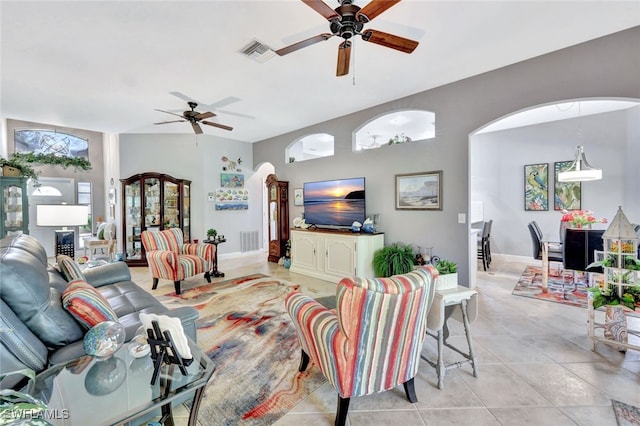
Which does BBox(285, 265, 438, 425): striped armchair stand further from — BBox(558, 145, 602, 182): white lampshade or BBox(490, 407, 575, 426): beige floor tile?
BBox(558, 145, 602, 182): white lampshade

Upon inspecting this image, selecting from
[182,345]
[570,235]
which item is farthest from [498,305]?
[182,345]

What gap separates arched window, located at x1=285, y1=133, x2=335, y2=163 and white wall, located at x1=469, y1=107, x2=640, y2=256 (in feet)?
11.0

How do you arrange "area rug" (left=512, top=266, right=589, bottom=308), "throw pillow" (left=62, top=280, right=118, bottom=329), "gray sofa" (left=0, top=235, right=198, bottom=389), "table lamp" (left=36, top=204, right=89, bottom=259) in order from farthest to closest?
"area rug" (left=512, top=266, right=589, bottom=308) → "table lamp" (left=36, top=204, right=89, bottom=259) → "throw pillow" (left=62, top=280, right=118, bottom=329) → "gray sofa" (left=0, top=235, right=198, bottom=389)

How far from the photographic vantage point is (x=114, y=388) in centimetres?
121

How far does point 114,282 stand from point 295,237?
115 inches

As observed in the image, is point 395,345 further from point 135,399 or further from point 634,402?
point 634,402

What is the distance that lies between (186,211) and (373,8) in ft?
18.6

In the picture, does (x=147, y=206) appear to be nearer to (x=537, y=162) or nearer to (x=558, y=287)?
(x=558, y=287)

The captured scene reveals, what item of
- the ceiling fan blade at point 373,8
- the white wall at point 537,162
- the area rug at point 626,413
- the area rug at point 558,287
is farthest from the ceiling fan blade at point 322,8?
the area rug at point 558,287

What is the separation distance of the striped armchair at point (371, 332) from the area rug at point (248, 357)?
1.48ft

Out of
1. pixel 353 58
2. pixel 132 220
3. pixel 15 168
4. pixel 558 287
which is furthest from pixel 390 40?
pixel 15 168

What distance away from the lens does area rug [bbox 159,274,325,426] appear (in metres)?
1.75

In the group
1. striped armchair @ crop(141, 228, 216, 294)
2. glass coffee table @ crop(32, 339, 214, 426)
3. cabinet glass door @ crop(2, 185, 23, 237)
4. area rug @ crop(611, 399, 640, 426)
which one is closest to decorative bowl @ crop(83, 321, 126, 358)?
glass coffee table @ crop(32, 339, 214, 426)

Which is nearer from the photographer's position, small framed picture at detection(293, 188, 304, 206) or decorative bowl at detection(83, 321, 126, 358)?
decorative bowl at detection(83, 321, 126, 358)
